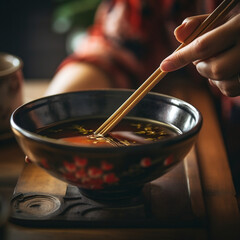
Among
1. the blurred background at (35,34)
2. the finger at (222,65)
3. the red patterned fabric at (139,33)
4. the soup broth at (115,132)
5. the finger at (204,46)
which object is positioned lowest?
the blurred background at (35,34)

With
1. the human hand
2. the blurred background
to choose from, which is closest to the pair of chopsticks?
the human hand

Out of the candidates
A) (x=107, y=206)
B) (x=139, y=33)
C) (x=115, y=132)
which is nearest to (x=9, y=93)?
(x=115, y=132)

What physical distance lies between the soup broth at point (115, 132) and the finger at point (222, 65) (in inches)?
5.7

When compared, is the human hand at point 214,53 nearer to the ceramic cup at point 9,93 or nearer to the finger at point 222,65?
the finger at point 222,65

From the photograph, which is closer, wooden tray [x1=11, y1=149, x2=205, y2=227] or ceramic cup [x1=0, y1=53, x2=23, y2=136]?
wooden tray [x1=11, y1=149, x2=205, y2=227]

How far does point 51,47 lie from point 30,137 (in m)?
3.19

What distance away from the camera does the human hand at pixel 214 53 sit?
81 cm

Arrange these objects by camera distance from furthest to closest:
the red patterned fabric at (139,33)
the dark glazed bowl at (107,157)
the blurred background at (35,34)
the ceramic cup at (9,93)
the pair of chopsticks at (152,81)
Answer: the blurred background at (35,34), the red patterned fabric at (139,33), the ceramic cup at (9,93), the pair of chopsticks at (152,81), the dark glazed bowl at (107,157)

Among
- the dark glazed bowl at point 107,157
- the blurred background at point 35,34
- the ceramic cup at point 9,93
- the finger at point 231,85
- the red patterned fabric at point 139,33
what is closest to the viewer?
the dark glazed bowl at point 107,157

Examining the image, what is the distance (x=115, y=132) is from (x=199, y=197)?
0.73ft

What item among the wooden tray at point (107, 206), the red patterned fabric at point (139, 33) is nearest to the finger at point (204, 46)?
the wooden tray at point (107, 206)

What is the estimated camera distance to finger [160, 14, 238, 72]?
81cm

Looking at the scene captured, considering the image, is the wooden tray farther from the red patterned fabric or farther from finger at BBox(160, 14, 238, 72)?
the red patterned fabric

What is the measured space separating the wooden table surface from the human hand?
224 millimetres
